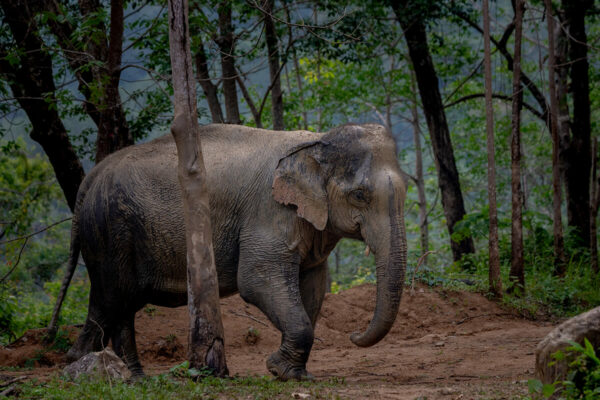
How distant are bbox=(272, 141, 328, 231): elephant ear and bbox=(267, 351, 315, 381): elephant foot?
136cm

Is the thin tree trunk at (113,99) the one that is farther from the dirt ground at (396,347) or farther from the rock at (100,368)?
the rock at (100,368)

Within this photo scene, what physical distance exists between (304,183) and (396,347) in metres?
3.57

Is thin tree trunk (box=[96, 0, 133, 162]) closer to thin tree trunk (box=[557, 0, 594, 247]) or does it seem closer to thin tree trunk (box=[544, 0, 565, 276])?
thin tree trunk (box=[544, 0, 565, 276])

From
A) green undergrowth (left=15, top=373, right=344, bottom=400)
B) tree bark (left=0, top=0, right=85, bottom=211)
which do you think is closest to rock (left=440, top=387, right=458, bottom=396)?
green undergrowth (left=15, top=373, right=344, bottom=400)

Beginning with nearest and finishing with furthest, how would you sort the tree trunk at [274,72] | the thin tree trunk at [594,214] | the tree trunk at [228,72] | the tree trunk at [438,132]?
the thin tree trunk at [594,214] < the tree trunk at [228,72] < the tree trunk at [274,72] < the tree trunk at [438,132]

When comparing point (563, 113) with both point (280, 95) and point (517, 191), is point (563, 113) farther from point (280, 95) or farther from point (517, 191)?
point (280, 95)

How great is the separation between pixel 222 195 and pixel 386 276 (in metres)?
2.02

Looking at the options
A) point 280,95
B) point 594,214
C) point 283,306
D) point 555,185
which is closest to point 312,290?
point 283,306

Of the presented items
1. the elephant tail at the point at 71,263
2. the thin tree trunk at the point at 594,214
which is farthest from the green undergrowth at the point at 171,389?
the thin tree trunk at the point at 594,214

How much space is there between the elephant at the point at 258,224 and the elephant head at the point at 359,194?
0.01m

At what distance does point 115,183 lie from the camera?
293 inches

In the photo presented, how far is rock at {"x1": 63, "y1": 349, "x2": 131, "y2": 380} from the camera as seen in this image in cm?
584

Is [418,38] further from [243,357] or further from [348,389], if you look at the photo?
[348,389]

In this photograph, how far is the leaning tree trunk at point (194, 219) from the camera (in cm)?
587
